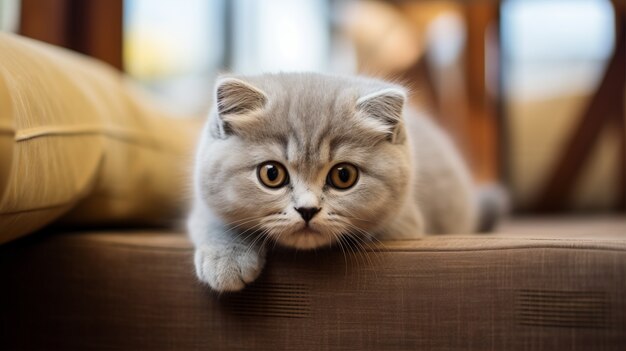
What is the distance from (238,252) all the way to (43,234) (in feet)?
1.86

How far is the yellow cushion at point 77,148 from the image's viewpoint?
4.05 ft

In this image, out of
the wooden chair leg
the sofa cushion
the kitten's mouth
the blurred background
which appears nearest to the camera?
the sofa cushion

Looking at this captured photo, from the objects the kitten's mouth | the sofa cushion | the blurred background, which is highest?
the blurred background

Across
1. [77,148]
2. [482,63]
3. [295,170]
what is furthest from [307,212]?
[482,63]

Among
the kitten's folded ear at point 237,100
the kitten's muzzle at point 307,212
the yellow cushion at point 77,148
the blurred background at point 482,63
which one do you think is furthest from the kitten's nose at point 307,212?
the blurred background at point 482,63

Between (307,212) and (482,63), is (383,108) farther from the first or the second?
(482,63)

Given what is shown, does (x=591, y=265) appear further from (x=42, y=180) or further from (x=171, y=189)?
(x=171, y=189)

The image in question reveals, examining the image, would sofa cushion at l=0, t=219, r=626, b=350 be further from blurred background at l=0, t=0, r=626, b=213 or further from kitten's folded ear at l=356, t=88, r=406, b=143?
blurred background at l=0, t=0, r=626, b=213

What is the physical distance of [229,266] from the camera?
4.23ft

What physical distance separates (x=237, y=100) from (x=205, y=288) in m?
0.41

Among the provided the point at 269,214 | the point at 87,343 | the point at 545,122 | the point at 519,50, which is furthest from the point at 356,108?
the point at 519,50

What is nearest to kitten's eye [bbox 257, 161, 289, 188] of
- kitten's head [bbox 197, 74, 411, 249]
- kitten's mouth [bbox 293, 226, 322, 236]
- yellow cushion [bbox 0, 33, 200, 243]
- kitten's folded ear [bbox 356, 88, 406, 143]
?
kitten's head [bbox 197, 74, 411, 249]

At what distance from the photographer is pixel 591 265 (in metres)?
1.16

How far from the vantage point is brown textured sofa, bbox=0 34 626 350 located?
3.81ft
